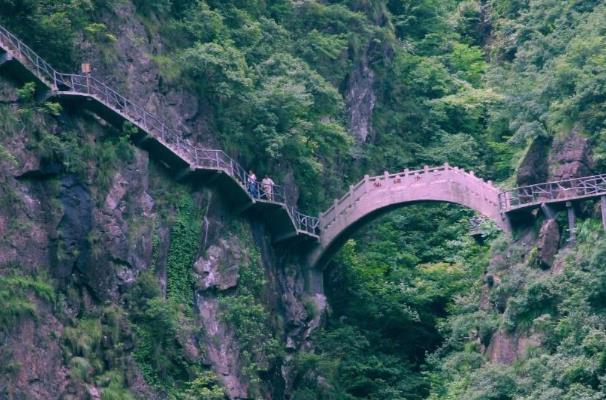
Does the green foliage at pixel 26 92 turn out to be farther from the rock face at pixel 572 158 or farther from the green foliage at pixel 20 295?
the rock face at pixel 572 158

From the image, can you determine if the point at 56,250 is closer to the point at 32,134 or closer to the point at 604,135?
the point at 32,134

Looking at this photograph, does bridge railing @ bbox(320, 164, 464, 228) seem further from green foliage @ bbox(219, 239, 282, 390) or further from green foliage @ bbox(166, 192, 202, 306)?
green foliage @ bbox(166, 192, 202, 306)

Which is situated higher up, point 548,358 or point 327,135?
point 327,135

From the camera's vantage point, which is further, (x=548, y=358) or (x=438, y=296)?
(x=438, y=296)

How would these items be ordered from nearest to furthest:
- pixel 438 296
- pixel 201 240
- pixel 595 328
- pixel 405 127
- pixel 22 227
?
pixel 22 227 → pixel 595 328 → pixel 201 240 → pixel 438 296 → pixel 405 127

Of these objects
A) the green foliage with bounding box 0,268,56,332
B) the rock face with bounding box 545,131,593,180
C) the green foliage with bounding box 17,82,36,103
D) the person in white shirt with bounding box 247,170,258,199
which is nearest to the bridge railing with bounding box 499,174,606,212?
the rock face with bounding box 545,131,593,180

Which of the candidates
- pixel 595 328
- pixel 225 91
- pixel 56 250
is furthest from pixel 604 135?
pixel 56 250

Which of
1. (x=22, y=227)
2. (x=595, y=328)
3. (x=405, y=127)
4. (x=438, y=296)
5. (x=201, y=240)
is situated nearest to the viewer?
(x=22, y=227)
